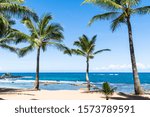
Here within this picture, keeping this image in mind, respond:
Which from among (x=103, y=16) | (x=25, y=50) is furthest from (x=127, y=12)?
(x=25, y=50)

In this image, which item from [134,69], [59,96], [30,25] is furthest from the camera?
[30,25]

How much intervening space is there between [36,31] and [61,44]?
3.11 m

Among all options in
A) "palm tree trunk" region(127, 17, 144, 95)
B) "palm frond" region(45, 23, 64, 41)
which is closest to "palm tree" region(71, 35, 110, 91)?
"palm frond" region(45, 23, 64, 41)

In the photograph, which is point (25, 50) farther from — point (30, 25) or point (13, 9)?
point (13, 9)

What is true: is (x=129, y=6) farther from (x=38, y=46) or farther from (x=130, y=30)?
(x=38, y=46)

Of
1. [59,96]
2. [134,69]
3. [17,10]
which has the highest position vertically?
[17,10]

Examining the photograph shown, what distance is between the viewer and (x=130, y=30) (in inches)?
979

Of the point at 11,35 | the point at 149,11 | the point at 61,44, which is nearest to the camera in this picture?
the point at 149,11

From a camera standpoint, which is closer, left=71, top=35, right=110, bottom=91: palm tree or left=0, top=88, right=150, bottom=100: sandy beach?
left=0, top=88, right=150, bottom=100: sandy beach

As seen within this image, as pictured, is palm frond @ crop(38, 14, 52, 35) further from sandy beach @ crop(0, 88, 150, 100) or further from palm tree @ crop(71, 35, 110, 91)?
sandy beach @ crop(0, 88, 150, 100)

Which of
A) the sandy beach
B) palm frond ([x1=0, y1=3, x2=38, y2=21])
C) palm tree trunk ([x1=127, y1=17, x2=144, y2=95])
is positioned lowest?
the sandy beach

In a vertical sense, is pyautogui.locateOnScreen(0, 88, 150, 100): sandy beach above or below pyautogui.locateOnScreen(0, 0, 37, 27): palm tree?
below

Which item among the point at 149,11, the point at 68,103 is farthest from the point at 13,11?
the point at 68,103

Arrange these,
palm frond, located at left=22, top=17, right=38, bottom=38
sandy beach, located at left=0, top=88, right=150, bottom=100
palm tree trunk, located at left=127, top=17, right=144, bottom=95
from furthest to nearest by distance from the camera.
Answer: palm frond, located at left=22, top=17, right=38, bottom=38
palm tree trunk, located at left=127, top=17, right=144, bottom=95
sandy beach, located at left=0, top=88, right=150, bottom=100
